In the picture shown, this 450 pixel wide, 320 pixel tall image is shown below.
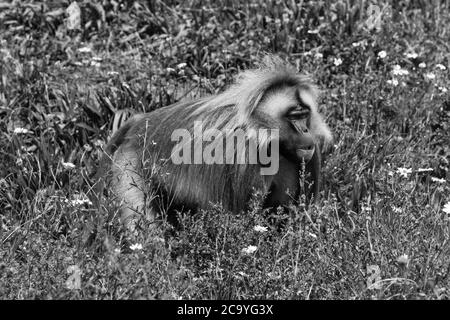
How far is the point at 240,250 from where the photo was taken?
4359 millimetres

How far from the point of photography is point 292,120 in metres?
5.22

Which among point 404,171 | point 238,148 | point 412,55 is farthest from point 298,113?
point 412,55

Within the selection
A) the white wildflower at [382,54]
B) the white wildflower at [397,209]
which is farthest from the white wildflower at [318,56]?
the white wildflower at [397,209]

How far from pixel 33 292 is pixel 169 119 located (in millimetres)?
1838

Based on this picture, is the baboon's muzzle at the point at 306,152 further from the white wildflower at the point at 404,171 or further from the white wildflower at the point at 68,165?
the white wildflower at the point at 68,165

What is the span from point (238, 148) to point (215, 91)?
1495mm

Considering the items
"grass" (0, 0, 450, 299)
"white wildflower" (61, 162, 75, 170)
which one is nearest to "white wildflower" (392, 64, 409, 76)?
"grass" (0, 0, 450, 299)

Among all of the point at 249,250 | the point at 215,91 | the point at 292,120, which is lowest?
the point at 215,91

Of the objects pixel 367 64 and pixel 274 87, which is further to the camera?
pixel 367 64

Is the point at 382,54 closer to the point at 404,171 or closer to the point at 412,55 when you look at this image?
the point at 412,55

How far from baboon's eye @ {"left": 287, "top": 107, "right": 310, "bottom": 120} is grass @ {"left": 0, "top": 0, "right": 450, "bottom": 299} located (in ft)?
1.66

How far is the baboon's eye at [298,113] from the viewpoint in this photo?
522cm
